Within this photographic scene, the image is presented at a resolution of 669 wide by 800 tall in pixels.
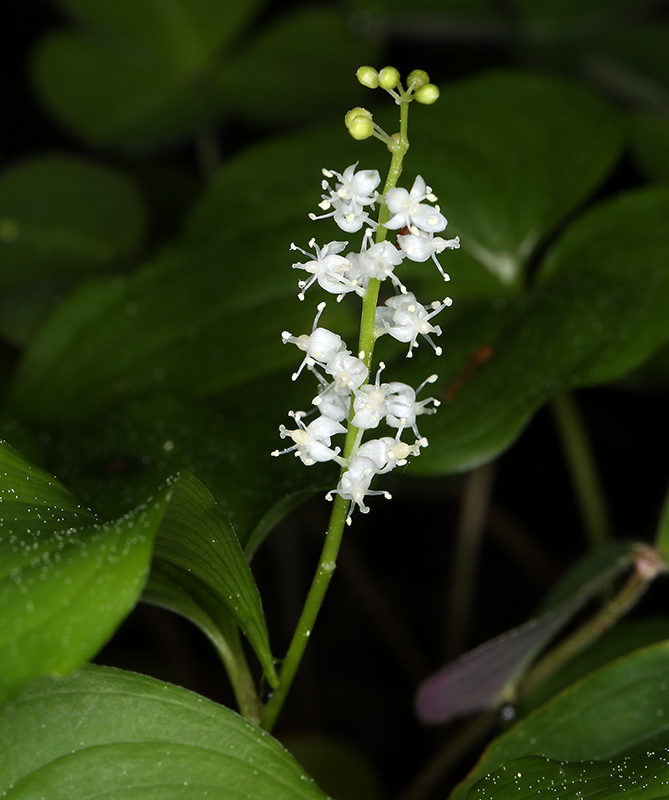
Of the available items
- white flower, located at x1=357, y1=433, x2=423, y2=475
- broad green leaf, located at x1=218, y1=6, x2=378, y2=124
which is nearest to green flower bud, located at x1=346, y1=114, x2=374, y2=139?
white flower, located at x1=357, y1=433, x2=423, y2=475

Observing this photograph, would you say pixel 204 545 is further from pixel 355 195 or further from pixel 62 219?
pixel 62 219

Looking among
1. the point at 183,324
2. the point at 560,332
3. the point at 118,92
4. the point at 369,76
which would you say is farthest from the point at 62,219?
the point at 369,76

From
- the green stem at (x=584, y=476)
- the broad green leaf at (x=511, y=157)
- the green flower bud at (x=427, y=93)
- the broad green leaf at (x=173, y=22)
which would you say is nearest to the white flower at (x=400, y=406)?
the green flower bud at (x=427, y=93)

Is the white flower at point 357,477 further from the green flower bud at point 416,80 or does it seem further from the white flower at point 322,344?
the green flower bud at point 416,80

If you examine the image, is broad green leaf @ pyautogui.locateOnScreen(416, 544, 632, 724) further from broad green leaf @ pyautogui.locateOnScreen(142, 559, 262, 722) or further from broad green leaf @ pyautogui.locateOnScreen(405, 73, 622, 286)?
broad green leaf @ pyautogui.locateOnScreen(405, 73, 622, 286)

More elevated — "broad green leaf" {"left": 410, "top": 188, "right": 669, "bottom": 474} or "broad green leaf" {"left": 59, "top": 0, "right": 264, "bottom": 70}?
"broad green leaf" {"left": 59, "top": 0, "right": 264, "bottom": 70}
